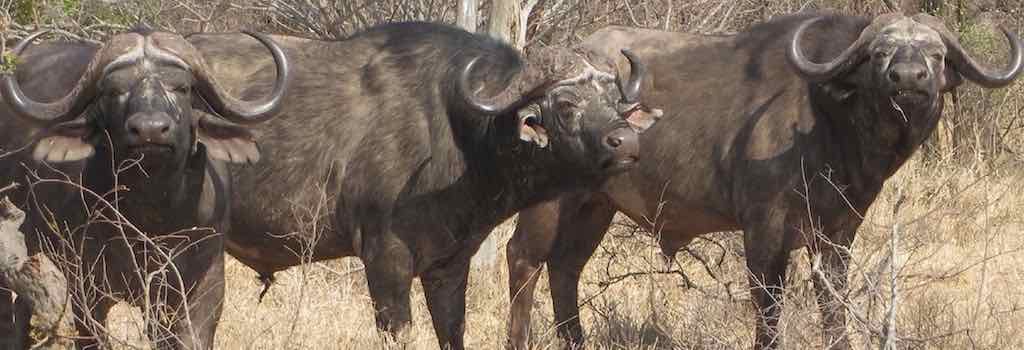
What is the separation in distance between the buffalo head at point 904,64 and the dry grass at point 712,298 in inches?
19.1

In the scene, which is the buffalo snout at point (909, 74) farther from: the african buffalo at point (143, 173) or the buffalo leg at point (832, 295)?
the african buffalo at point (143, 173)

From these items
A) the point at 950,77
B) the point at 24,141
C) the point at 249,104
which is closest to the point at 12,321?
the point at 24,141

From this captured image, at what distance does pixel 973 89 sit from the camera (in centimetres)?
1156

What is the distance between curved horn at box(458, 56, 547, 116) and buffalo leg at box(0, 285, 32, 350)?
1846 millimetres

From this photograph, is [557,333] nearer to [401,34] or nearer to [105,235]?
[401,34]

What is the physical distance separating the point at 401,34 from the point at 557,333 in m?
1.71

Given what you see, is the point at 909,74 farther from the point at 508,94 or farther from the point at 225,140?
the point at 225,140

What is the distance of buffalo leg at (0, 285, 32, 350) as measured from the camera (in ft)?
20.8

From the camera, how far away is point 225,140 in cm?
588

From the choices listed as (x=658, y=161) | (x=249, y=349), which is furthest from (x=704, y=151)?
(x=249, y=349)

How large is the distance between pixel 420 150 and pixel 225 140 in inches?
37.3

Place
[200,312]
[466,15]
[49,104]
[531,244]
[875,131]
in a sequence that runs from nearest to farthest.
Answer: [49,104] → [200,312] → [875,131] → [531,244] → [466,15]

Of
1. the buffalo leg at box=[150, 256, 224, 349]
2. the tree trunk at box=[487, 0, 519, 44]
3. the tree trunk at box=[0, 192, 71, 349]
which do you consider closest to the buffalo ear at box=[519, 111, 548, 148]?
the buffalo leg at box=[150, 256, 224, 349]

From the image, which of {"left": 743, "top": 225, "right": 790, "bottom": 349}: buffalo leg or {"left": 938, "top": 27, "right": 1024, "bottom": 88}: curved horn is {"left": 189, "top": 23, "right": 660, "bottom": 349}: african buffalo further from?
{"left": 938, "top": 27, "right": 1024, "bottom": 88}: curved horn
